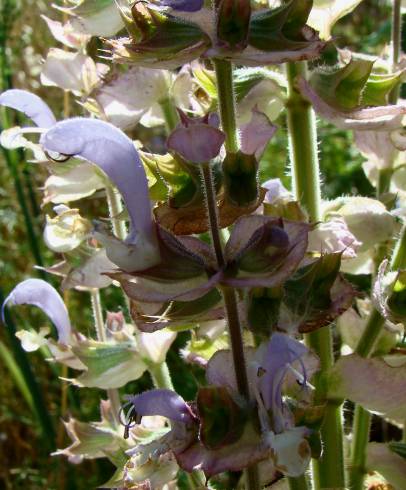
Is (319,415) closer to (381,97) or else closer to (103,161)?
(103,161)

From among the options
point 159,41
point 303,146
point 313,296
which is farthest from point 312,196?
point 159,41

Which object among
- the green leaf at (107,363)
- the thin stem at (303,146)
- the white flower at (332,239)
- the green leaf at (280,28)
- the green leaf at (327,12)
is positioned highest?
the green leaf at (280,28)

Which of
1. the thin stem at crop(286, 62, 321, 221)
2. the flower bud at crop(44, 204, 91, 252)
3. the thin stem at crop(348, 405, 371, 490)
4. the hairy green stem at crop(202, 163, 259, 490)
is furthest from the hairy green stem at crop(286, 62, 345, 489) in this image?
the flower bud at crop(44, 204, 91, 252)

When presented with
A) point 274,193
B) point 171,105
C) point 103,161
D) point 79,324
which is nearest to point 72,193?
point 171,105

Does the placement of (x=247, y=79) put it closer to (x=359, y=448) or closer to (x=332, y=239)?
(x=332, y=239)

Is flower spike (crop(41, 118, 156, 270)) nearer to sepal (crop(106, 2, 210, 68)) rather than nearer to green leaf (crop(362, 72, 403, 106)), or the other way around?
sepal (crop(106, 2, 210, 68))

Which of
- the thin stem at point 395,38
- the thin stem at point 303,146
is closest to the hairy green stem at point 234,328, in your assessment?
the thin stem at point 303,146

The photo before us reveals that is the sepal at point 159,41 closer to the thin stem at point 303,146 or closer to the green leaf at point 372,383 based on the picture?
the thin stem at point 303,146
